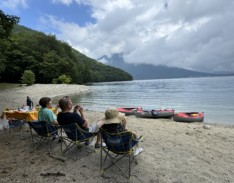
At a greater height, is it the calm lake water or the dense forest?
the dense forest

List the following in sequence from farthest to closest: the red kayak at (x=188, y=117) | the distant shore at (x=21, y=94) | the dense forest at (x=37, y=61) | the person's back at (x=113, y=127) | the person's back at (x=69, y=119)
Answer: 1. the dense forest at (x=37, y=61)
2. the distant shore at (x=21, y=94)
3. the red kayak at (x=188, y=117)
4. the person's back at (x=69, y=119)
5. the person's back at (x=113, y=127)

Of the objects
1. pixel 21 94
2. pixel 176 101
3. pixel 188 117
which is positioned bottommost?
pixel 176 101

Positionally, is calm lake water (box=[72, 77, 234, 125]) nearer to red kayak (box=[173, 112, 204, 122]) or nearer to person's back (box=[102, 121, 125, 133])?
red kayak (box=[173, 112, 204, 122])

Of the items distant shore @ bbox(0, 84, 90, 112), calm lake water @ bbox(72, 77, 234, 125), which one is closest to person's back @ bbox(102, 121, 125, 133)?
calm lake water @ bbox(72, 77, 234, 125)

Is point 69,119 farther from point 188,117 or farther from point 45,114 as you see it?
point 188,117

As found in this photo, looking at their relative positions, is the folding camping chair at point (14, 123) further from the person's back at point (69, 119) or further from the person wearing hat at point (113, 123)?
the person wearing hat at point (113, 123)

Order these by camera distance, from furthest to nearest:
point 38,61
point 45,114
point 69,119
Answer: point 38,61, point 45,114, point 69,119

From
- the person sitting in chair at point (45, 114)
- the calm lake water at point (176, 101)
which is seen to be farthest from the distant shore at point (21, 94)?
the person sitting in chair at point (45, 114)

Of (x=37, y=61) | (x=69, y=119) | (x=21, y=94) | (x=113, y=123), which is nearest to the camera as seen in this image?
(x=113, y=123)

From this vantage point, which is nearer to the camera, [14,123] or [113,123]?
[113,123]

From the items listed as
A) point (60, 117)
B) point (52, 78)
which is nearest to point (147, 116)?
point (60, 117)

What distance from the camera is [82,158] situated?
17.5 ft

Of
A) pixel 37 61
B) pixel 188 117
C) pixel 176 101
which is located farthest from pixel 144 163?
pixel 37 61

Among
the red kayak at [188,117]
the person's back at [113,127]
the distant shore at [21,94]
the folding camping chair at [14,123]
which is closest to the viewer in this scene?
the person's back at [113,127]
